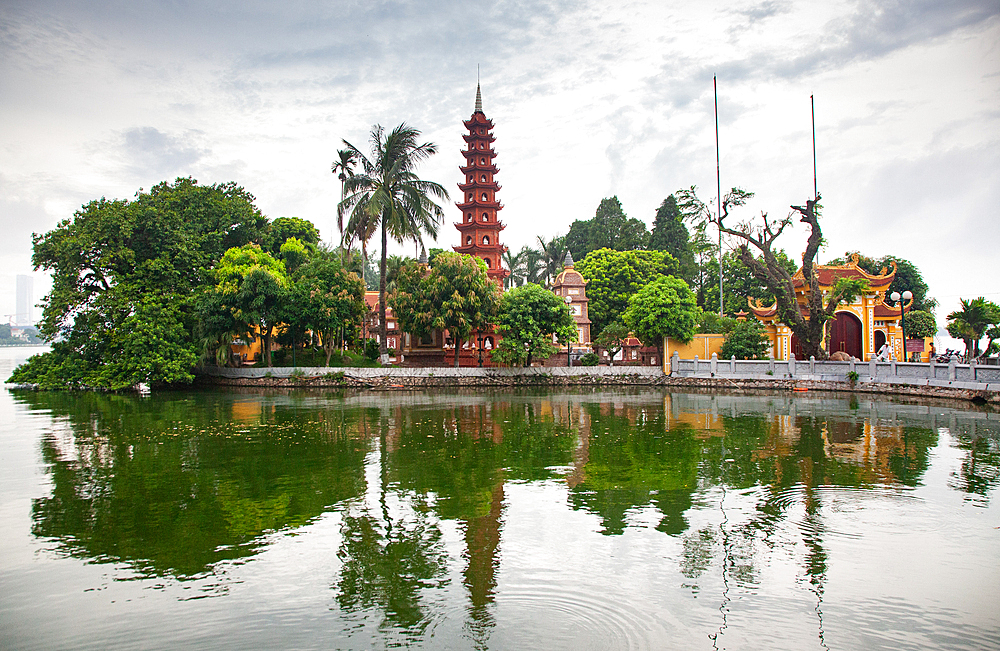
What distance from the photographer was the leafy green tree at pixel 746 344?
32406mm

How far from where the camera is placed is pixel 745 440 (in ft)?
48.4

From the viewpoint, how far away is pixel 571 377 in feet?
110

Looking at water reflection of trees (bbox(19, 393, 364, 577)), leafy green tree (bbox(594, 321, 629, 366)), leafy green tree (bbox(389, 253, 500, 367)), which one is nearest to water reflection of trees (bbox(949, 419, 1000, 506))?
water reflection of trees (bbox(19, 393, 364, 577))

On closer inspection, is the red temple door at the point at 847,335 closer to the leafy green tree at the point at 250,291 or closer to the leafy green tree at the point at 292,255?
the leafy green tree at the point at 250,291

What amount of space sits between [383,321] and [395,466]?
72.7 ft

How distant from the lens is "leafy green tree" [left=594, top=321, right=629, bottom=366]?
35.5 m

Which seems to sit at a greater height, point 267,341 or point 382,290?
point 382,290

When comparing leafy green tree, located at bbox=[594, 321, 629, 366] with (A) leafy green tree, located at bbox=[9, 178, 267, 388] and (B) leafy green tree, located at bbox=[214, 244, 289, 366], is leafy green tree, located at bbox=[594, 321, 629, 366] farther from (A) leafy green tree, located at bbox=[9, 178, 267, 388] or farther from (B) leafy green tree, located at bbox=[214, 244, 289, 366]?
(A) leafy green tree, located at bbox=[9, 178, 267, 388]

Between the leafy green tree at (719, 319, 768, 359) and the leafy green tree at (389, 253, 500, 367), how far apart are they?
1164cm

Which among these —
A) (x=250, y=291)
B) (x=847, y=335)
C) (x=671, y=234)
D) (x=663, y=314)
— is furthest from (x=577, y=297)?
(x=250, y=291)

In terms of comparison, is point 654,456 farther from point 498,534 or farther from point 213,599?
point 213,599

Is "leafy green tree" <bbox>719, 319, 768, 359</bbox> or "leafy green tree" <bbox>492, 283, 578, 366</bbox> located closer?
"leafy green tree" <bbox>719, 319, 768, 359</bbox>

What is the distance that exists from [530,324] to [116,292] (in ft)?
61.5

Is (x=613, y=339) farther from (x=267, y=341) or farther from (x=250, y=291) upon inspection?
(x=250, y=291)
